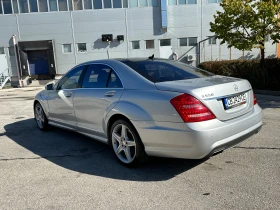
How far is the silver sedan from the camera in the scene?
9.83ft

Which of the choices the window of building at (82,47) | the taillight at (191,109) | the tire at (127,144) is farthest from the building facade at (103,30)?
the taillight at (191,109)

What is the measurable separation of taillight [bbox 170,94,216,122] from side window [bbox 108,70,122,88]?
1.12 metres

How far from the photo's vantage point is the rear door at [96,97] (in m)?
3.85

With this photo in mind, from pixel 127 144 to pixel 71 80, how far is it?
199cm

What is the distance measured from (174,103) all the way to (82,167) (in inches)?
70.8

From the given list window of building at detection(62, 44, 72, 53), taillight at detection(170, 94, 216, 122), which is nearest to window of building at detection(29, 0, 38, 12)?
window of building at detection(62, 44, 72, 53)

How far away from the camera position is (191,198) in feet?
9.26

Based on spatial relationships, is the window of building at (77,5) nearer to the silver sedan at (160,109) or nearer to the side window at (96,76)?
the silver sedan at (160,109)

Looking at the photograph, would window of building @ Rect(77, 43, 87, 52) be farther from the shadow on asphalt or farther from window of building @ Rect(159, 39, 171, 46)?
the shadow on asphalt

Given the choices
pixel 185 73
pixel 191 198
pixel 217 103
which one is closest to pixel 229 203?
pixel 191 198

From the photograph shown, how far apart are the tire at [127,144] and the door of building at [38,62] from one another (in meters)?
22.7

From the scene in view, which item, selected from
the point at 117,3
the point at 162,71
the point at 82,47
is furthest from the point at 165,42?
the point at 162,71

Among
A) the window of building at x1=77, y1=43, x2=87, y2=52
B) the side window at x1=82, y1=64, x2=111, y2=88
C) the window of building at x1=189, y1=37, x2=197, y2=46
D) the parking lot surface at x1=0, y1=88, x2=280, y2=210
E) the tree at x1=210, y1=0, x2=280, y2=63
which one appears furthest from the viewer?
the window of building at x1=189, y1=37, x2=197, y2=46

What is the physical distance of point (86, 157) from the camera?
167 inches
